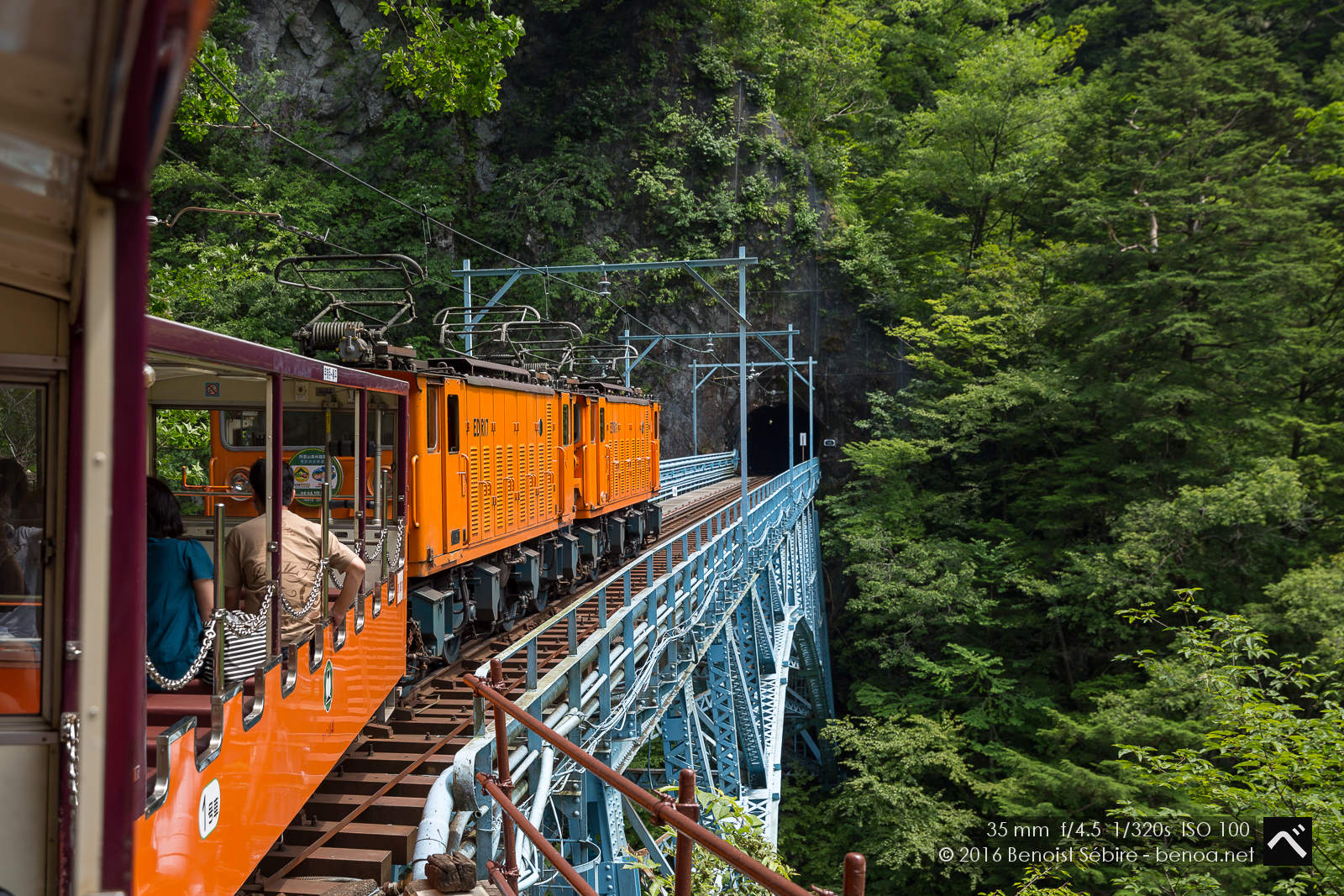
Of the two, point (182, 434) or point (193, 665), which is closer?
point (193, 665)

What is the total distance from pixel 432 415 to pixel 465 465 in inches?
32.5

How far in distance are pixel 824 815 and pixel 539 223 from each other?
2342 cm

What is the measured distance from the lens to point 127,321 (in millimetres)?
1319

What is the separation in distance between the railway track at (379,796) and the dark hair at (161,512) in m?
1.96

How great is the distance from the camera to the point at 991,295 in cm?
2791

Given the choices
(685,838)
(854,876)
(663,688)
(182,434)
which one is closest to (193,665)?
(685,838)

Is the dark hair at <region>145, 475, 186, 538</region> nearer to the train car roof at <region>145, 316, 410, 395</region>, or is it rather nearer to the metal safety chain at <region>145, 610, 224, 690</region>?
the metal safety chain at <region>145, 610, 224, 690</region>

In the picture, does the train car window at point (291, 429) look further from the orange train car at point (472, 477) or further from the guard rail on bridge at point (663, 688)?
the guard rail on bridge at point (663, 688)

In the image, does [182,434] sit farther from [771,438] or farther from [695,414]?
[771,438]

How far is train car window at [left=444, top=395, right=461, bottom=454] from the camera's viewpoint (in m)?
8.73

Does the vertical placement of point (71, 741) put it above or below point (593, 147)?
below

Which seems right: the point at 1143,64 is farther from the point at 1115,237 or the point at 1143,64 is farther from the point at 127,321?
the point at 127,321

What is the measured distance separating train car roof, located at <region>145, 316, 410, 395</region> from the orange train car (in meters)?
0.52

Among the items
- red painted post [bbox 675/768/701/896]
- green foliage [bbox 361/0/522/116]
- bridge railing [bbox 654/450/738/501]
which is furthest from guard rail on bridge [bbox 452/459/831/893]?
green foliage [bbox 361/0/522/116]
